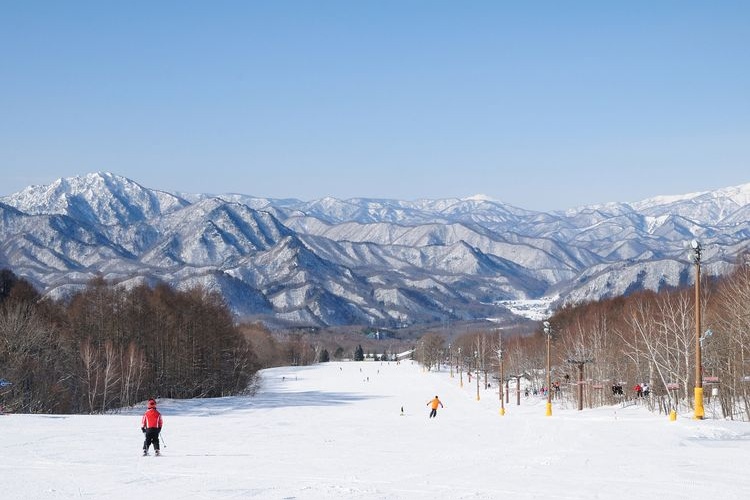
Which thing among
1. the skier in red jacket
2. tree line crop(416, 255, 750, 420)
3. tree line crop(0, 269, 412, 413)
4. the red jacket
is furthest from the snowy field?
tree line crop(0, 269, 412, 413)

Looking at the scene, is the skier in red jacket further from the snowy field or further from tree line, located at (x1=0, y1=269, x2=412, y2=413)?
tree line, located at (x1=0, y1=269, x2=412, y2=413)

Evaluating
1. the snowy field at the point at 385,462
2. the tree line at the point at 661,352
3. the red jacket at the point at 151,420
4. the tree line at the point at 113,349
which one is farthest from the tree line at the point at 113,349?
the tree line at the point at 661,352

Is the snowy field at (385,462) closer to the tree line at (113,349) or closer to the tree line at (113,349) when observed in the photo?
the tree line at (113,349)

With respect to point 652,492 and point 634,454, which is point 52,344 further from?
point 652,492

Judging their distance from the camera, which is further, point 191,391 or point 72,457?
point 191,391

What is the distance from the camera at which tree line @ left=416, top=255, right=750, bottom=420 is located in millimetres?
52469

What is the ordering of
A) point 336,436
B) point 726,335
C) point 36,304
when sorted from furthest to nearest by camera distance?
point 36,304
point 726,335
point 336,436

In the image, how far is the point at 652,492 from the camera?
18.8 m

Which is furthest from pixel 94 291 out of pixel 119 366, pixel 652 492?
pixel 652 492

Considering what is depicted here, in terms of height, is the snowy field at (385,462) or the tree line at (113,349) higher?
the tree line at (113,349)

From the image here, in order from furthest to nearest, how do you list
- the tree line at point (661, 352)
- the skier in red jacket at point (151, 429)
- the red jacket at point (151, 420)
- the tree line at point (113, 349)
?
the tree line at point (113, 349)
the tree line at point (661, 352)
the red jacket at point (151, 420)
the skier in red jacket at point (151, 429)

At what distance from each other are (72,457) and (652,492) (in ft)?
54.2

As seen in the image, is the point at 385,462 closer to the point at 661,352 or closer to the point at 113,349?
the point at 661,352

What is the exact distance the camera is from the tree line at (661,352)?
52469 millimetres
